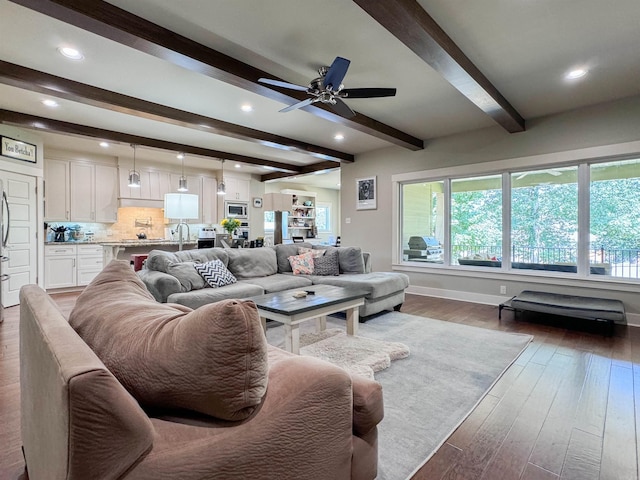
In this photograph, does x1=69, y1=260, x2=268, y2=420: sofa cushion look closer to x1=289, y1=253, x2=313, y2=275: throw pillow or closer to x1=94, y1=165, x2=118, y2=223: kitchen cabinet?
x1=289, y1=253, x2=313, y2=275: throw pillow

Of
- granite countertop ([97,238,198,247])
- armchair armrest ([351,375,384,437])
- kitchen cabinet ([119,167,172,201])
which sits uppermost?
kitchen cabinet ([119,167,172,201])

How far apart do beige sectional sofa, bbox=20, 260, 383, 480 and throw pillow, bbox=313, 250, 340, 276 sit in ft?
11.8

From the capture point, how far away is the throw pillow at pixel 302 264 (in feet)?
15.5

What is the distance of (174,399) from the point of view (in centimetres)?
Result: 82

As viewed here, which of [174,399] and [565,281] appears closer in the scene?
[174,399]

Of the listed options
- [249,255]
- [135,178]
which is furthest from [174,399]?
[135,178]

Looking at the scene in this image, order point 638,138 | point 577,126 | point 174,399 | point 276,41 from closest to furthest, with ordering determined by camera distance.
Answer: point 174,399 → point 276,41 → point 638,138 → point 577,126

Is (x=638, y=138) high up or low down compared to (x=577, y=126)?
down

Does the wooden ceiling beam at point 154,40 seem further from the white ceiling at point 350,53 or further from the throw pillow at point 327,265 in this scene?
the throw pillow at point 327,265

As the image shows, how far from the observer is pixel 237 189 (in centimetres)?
821

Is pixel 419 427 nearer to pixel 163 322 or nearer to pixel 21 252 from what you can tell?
pixel 163 322

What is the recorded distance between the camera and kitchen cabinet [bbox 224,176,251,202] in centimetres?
802

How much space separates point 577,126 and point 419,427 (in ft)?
14.0

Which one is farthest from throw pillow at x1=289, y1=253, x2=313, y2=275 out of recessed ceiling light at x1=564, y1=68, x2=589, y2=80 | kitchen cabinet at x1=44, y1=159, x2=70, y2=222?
kitchen cabinet at x1=44, y1=159, x2=70, y2=222
